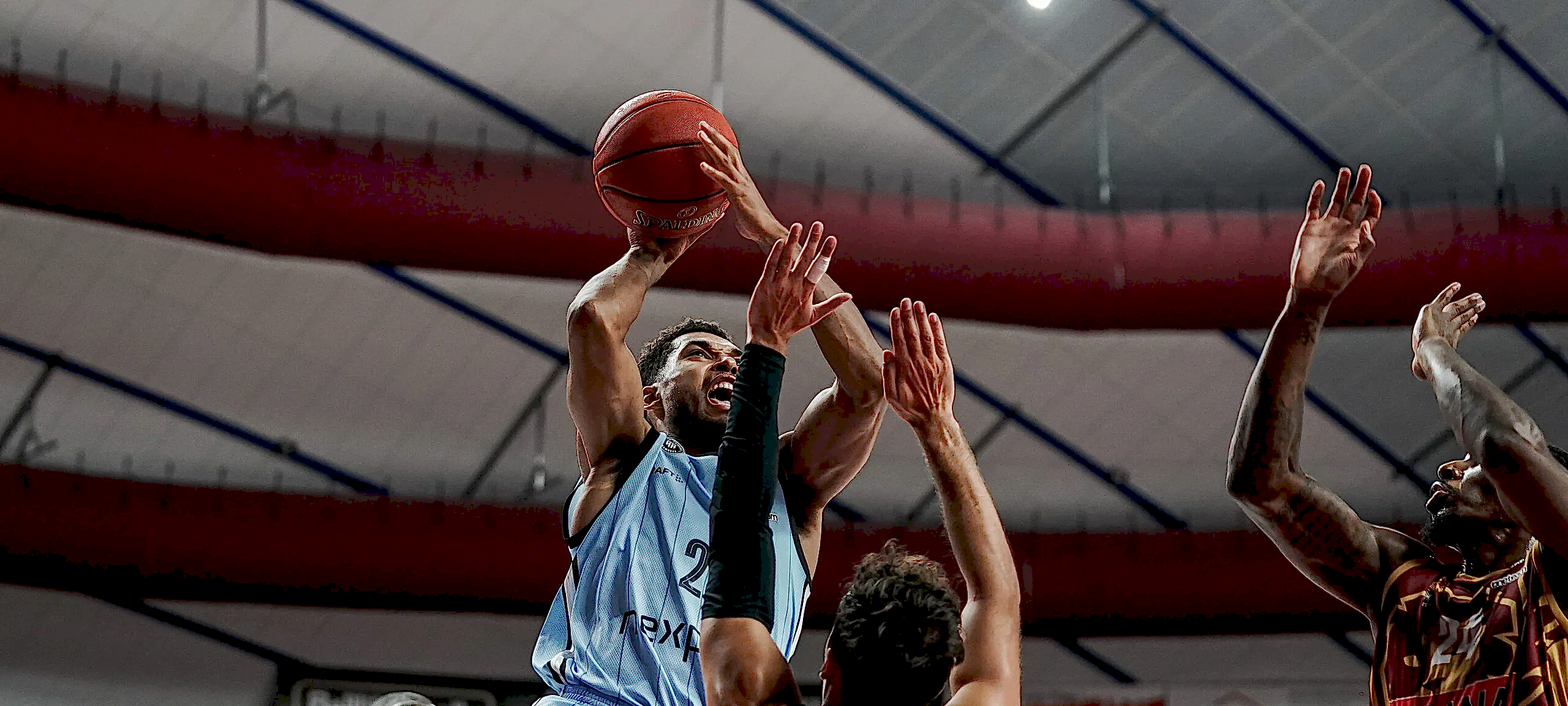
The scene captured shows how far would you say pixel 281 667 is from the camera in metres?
16.9

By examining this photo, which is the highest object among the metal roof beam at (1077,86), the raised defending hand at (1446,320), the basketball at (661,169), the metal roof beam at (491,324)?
the metal roof beam at (1077,86)

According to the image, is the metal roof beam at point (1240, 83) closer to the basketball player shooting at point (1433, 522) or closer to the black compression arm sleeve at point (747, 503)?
the basketball player shooting at point (1433, 522)

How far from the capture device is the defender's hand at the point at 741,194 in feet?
15.1

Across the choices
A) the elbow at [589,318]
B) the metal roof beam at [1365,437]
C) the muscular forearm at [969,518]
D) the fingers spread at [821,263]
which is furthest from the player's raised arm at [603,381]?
the metal roof beam at [1365,437]

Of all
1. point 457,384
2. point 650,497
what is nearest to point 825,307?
point 650,497

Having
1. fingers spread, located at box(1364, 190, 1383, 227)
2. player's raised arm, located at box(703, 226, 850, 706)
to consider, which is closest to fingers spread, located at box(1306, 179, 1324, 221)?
fingers spread, located at box(1364, 190, 1383, 227)

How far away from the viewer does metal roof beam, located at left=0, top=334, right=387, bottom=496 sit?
14289 mm

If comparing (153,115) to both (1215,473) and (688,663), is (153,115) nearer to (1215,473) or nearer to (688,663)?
(688,663)

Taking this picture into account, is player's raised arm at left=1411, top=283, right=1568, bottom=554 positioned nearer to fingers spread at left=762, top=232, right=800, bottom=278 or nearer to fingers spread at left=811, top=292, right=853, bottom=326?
fingers spread at left=811, top=292, right=853, bottom=326

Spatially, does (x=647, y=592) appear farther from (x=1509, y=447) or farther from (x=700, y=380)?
(x=1509, y=447)

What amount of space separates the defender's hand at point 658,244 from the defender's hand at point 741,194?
1.79ft

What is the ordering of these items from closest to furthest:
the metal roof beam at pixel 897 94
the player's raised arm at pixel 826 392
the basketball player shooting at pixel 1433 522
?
the basketball player shooting at pixel 1433 522 → the player's raised arm at pixel 826 392 → the metal roof beam at pixel 897 94

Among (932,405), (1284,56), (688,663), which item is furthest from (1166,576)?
(932,405)

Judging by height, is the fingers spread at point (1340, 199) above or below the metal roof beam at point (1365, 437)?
below
